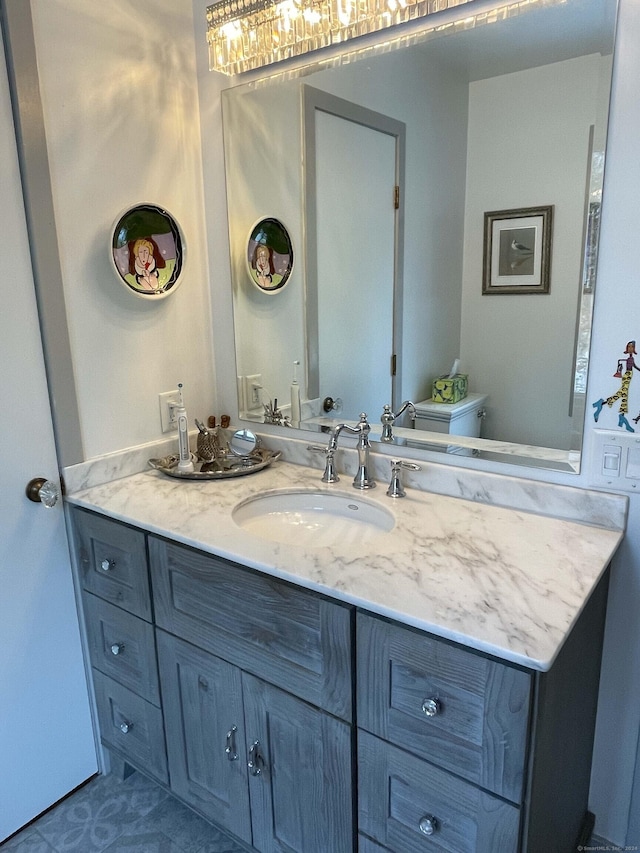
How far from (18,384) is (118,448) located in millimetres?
332

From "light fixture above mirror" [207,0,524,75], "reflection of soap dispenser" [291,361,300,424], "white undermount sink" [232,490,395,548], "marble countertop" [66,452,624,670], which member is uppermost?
"light fixture above mirror" [207,0,524,75]

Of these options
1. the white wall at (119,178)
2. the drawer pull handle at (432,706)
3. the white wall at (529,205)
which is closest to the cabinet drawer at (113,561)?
the white wall at (119,178)

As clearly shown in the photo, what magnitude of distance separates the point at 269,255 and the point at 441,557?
1052mm

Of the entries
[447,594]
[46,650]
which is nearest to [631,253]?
[447,594]

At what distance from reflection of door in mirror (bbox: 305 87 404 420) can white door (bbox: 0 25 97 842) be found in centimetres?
75

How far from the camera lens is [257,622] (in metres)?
1.17

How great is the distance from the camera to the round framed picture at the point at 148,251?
1.54 metres

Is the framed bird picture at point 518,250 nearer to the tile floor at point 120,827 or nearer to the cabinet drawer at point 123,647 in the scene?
the cabinet drawer at point 123,647

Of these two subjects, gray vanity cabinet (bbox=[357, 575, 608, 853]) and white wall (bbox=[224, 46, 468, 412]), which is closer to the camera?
gray vanity cabinet (bbox=[357, 575, 608, 853])

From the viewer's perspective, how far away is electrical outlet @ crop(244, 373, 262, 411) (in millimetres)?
1817

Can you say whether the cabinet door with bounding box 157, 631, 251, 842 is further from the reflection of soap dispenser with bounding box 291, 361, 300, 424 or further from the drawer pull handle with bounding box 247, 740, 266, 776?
the reflection of soap dispenser with bounding box 291, 361, 300, 424

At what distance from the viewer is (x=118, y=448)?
5.37ft

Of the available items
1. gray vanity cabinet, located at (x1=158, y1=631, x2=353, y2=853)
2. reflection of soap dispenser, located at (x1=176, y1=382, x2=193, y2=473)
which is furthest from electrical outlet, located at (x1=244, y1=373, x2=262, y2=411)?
gray vanity cabinet, located at (x1=158, y1=631, x2=353, y2=853)

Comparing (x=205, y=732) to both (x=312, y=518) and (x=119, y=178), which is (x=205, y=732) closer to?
(x=312, y=518)
